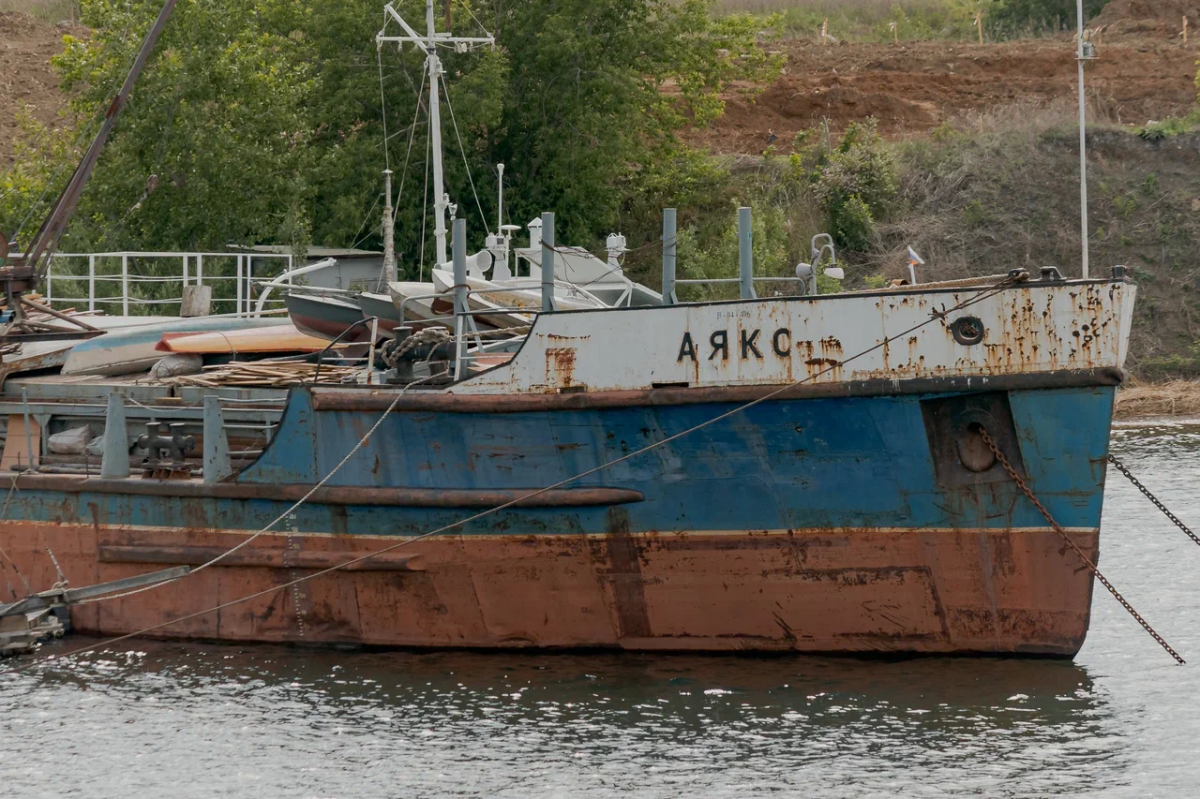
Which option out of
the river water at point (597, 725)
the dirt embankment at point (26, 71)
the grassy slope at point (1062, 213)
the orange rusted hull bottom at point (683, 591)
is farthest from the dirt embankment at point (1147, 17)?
the orange rusted hull bottom at point (683, 591)

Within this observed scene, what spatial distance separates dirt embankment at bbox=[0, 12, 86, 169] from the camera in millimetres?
40375

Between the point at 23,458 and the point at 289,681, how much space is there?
358cm

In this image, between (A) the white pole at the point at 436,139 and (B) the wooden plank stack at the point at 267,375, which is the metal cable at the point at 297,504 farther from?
(A) the white pole at the point at 436,139

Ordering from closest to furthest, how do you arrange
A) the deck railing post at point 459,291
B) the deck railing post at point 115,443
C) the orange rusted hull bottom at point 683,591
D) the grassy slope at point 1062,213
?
1. the orange rusted hull bottom at point 683,591
2. the deck railing post at point 459,291
3. the deck railing post at point 115,443
4. the grassy slope at point 1062,213

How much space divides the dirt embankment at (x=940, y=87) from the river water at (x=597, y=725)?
25.1 metres

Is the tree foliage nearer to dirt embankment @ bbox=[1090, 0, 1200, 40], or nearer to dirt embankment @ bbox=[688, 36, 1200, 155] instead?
dirt embankment @ bbox=[688, 36, 1200, 155]

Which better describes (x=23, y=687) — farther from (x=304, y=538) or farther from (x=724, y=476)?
(x=724, y=476)

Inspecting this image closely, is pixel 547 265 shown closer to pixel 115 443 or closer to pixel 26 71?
pixel 115 443

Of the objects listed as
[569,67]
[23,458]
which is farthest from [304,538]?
[569,67]

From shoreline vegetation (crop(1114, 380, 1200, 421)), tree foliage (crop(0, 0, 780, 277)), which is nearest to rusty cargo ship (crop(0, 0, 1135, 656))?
tree foliage (crop(0, 0, 780, 277))

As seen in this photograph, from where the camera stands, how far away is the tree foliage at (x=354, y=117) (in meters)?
24.7

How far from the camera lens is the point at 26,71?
137 feet

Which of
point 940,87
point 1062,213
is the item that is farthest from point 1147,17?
point 1062,213

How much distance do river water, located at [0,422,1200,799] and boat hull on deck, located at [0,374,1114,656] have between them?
29 cm
